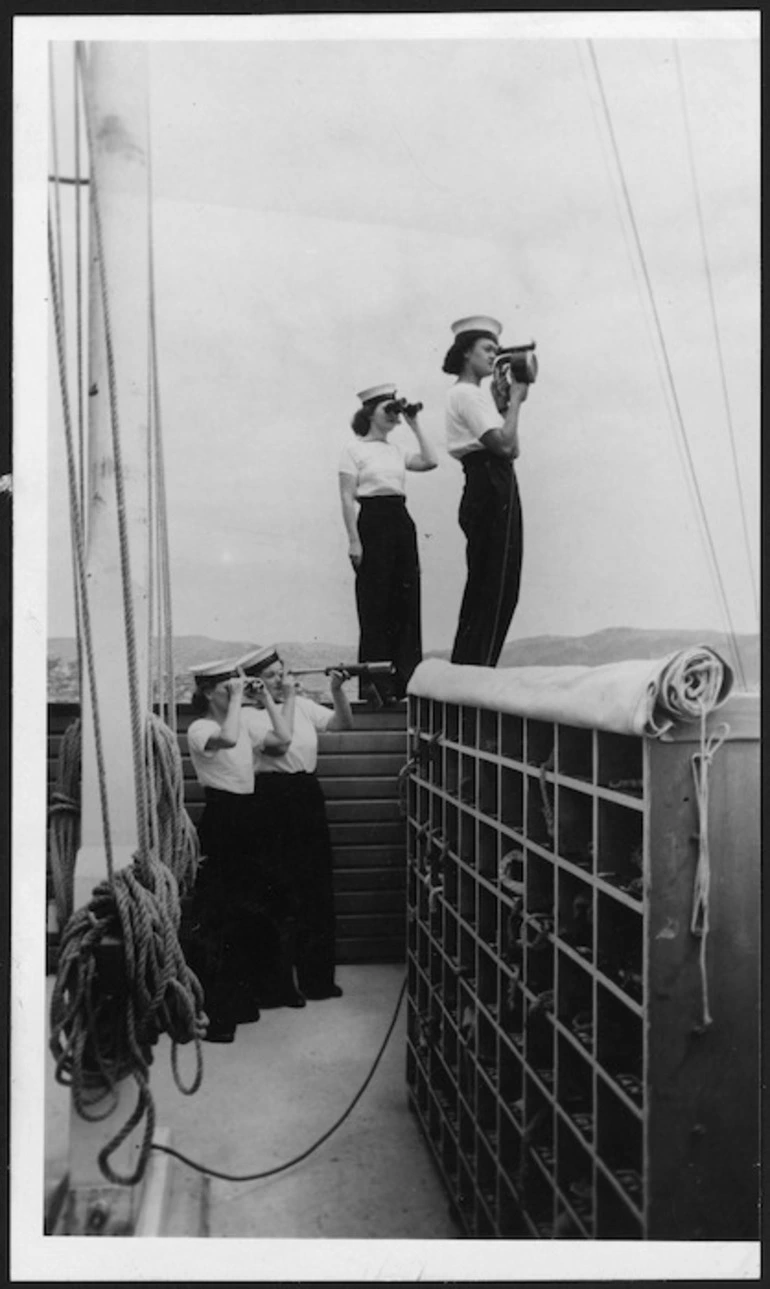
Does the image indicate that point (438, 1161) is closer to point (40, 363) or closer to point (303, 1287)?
point (303, 1287)

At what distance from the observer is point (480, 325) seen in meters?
1.95

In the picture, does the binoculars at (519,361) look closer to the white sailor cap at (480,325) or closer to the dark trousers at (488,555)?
the white sailor cap at (480,325)

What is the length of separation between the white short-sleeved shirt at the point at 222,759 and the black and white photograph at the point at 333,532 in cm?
1

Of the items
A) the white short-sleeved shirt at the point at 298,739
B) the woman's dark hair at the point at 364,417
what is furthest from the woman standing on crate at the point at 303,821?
the woman's dark hair at the point at 364,417

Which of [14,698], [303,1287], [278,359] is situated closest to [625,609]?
[278,359]

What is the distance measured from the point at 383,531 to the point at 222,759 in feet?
2.09

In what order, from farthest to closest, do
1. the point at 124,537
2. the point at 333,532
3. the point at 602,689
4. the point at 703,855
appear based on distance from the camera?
the point at 333,532, the point at 124,537, the point at 602,689, the point at 703,855

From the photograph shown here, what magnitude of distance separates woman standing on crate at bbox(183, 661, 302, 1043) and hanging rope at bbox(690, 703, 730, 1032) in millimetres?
928

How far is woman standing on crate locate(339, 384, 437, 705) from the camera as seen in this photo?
6.54 feet

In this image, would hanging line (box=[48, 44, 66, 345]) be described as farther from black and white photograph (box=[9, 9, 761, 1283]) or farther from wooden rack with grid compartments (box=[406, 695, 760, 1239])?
wooden rack with grid compartments (box=[406, 695, 760, 1239])

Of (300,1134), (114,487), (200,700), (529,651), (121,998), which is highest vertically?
(114,487)

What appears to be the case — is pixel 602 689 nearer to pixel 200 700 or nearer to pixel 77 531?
pixel 200 700

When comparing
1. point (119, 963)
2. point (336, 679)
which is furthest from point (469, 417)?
point (119, 963)

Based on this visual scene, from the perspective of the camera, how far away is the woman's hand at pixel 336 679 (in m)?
2.07
